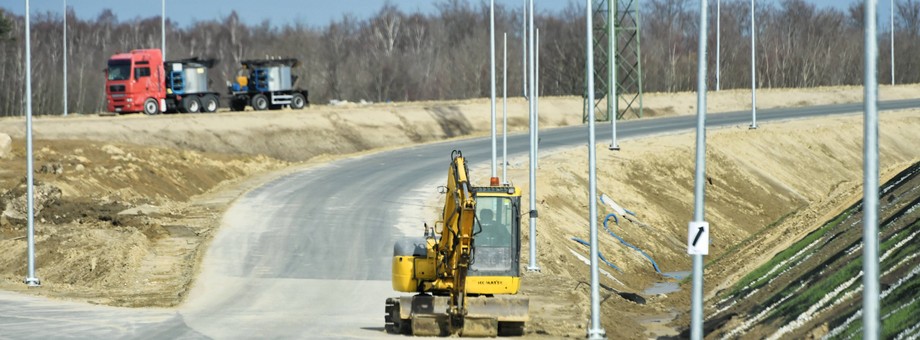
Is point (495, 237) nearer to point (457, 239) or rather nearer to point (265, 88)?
point (457, 239)

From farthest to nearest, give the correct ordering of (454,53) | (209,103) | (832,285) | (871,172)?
1. (454,53)
2. (209,103)
3. (832,285)
4. (871,172)

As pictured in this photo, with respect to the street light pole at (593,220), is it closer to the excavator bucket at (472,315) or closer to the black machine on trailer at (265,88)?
the excavator bucket at (472,315)

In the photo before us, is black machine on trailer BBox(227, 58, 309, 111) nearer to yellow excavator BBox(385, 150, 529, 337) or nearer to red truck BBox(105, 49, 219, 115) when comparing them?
red truck BBox(105, 49, 219, 115)

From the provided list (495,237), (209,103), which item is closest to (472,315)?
(495,237)

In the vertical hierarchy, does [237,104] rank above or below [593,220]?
above

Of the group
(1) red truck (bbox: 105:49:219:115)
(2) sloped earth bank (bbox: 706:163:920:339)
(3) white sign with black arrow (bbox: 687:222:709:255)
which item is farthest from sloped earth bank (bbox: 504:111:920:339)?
(1) red truck (bbox: 105:49:219:115)

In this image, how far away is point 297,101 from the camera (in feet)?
241

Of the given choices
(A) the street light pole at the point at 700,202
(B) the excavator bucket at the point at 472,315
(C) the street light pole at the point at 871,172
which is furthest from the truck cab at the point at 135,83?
(C) the street light pole at the point at 871,172

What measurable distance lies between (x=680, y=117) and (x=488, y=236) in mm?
60702

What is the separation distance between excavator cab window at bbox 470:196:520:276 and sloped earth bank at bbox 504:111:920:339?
233cm

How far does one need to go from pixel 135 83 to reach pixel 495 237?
46101 mm

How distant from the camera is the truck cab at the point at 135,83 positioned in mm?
66938

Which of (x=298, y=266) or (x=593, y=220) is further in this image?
(x=298, y=266)

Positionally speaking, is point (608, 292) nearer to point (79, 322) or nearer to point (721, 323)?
point (721, 323)
